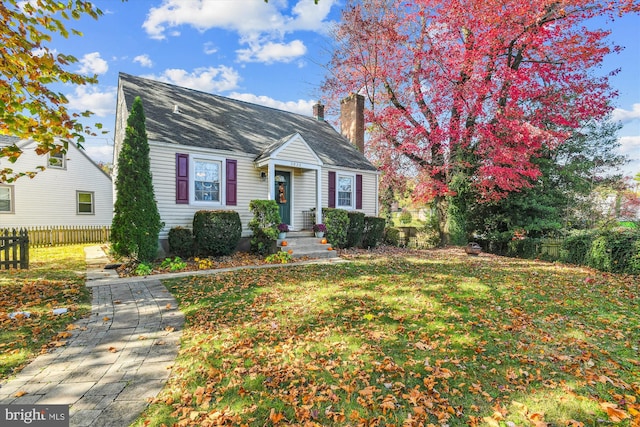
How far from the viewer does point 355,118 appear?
16344 millimetres

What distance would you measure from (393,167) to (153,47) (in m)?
13.1

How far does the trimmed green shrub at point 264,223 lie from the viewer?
391 inches

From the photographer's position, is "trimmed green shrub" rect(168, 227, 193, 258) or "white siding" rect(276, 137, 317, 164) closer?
"trimmed green shrub" rect(168, 227, 193, 258)

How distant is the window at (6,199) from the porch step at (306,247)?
1513 centimetres

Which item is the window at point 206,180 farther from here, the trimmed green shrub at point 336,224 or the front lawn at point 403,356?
the front lawn at point 403,356

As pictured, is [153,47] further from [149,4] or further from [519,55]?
[519,55]

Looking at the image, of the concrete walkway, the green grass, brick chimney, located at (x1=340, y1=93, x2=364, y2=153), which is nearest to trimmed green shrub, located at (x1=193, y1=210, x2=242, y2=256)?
the green grass

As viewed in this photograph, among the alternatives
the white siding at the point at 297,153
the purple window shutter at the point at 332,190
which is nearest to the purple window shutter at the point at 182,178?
the white siding at the point at 297,153

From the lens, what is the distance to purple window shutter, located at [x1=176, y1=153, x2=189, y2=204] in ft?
31.7

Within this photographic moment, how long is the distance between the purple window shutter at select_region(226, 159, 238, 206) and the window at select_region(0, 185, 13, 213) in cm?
1314

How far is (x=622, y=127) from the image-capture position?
13.3 metres

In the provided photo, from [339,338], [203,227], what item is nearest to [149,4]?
[203,227]

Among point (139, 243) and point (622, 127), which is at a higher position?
point (622, 127)

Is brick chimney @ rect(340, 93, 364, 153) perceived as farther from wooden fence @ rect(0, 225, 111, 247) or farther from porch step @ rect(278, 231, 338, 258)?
wooden fence @ rect(0, 225, 111, 247)
